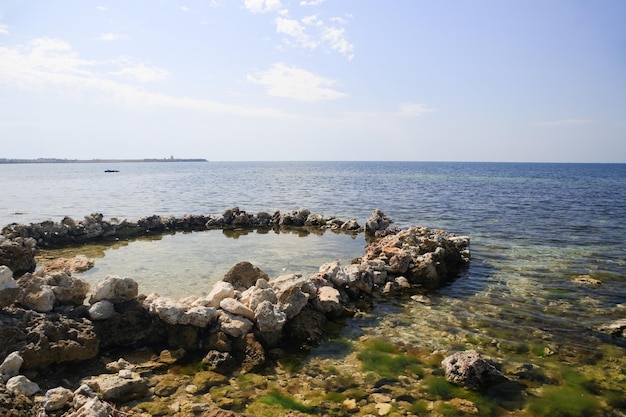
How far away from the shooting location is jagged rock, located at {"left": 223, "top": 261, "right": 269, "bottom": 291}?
44.2 ft

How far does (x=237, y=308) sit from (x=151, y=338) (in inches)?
91.2

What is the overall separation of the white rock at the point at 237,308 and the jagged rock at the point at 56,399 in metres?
4.11

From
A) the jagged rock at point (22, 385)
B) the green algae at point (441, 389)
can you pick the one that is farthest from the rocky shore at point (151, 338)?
Answer: the green algae at point (441, 389)

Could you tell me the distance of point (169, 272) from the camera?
16828mm

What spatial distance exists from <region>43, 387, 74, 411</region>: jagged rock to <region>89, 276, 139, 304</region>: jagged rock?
380 cm

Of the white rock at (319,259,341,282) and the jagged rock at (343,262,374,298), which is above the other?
the white rock at (319,259,341,282)

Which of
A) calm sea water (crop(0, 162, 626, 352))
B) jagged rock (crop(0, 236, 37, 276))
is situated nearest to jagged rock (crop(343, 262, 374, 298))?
calm sea water (crop(0, 162, 626, 352))

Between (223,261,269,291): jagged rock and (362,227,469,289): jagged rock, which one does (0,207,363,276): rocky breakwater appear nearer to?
(362,227,469,289): jagged rock

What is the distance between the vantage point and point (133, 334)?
400 inches

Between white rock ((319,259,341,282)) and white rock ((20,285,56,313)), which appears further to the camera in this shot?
white rock ((319,259,341,282))

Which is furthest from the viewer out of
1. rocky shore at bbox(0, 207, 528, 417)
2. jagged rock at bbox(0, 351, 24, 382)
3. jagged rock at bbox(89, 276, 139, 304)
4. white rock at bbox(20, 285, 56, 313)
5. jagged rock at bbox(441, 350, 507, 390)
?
jagged rock at bbox(89, 276, 139, 304)

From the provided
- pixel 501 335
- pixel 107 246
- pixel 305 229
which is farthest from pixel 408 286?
pixel 107 246

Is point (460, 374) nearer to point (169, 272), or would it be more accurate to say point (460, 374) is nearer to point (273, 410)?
point (273, 410)

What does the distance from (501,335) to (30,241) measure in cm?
2160
